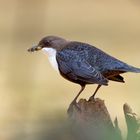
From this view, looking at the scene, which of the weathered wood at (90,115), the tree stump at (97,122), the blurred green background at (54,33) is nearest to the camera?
the tree stump at (97,122)

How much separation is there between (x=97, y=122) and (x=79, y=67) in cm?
107

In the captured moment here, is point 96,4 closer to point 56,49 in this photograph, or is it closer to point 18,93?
point 18,93

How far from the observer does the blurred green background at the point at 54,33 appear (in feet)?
33.4

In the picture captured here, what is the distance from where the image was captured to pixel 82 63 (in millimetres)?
4023

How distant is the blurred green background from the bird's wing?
4.65m

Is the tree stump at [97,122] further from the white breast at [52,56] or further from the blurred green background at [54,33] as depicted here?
the blurred green background at [54,33]

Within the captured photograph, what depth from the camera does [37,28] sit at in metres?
14.0

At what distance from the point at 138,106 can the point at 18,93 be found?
762 centimetres

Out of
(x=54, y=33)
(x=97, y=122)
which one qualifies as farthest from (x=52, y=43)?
(x=54, y=33)

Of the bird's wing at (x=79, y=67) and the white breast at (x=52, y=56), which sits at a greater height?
the bird's wing at (x=79, y=67)

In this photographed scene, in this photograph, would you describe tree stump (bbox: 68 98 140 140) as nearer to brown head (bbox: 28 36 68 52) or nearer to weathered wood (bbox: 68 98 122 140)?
weathered wood (bbox: 68 98 122 140)

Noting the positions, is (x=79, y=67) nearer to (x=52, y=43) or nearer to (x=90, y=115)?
(x=52, y=43)

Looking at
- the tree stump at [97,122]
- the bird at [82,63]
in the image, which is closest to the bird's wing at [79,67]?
the bird at [82,63]

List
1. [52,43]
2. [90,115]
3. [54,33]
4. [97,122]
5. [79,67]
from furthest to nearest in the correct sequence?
[54,33]
[52,43]
[79,67]
[90,115]
[97,122]
